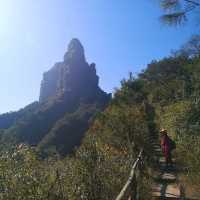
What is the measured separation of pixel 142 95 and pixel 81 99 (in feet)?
215

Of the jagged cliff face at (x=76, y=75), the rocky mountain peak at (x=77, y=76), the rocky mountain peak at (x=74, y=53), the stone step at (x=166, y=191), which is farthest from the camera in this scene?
the rocky mountain peak at (x=74, y=53)

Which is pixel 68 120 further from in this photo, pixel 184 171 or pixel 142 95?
pixel 184 171

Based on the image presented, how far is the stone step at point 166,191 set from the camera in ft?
38.4

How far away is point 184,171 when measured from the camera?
52.7 feet

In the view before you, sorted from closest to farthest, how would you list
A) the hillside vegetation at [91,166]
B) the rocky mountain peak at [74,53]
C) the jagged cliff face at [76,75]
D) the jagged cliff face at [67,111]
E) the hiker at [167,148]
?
the hillside vegetation at [91,166] < the hiker at [167,148] < the jagged cliff face at [67,111] < the jagged cliff face at [76,75] < the rocky mountain peak at [74,53]

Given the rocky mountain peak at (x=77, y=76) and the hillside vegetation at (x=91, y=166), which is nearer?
the hillside vegetation at (x=91, y=166)

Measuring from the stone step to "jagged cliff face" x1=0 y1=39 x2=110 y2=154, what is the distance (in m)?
54.3

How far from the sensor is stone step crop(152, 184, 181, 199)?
11.7 m

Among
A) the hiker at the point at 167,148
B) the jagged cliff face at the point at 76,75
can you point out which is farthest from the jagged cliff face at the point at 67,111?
the hiker at the point at 167,148

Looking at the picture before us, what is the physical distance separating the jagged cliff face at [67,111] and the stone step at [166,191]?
54321mm

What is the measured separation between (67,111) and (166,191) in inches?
3520

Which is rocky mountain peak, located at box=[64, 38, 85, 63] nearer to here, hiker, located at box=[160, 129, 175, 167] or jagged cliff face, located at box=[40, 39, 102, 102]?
jagged cliff face, located at box=[40, 39, 102, 102]

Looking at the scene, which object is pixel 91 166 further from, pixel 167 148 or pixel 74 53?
pixel 74 53

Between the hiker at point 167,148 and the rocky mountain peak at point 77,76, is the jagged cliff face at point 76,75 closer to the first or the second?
the rocky mountain peak at point 77,76
